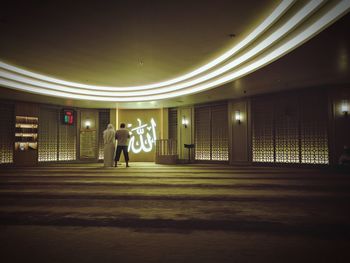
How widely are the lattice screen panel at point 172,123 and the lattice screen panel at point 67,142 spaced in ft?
15.3

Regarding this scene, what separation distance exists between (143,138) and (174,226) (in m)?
11.6

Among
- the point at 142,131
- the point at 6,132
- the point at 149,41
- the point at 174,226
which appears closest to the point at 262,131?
the point at 142,131

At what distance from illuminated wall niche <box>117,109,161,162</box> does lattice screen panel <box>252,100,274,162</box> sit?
197 inches

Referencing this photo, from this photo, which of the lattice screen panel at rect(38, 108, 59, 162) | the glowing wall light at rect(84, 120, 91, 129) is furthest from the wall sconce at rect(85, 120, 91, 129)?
the lattice screen panel at rect(38, 108, 59, 162)

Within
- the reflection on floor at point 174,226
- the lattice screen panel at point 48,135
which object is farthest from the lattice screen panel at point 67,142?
the reflection on floor at point 174,226

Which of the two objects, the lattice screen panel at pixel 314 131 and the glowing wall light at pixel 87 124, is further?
the glowing wall light at pixel 87 124

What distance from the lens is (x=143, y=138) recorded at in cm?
1385

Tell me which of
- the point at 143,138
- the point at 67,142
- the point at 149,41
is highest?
the point at 149,41

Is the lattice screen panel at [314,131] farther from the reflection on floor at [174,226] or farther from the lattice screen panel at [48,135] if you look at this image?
the lattice screen panel at [48,135]

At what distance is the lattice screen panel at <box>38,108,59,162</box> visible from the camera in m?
12.1

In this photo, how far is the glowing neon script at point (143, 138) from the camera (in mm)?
13688

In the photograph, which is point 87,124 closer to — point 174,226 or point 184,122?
point 184,122

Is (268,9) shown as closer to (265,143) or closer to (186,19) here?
(186,19)

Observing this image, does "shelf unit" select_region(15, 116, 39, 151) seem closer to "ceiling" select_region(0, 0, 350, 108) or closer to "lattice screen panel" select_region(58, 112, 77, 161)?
"lattice screen panel" select_region(58, 112, 77, 161)
